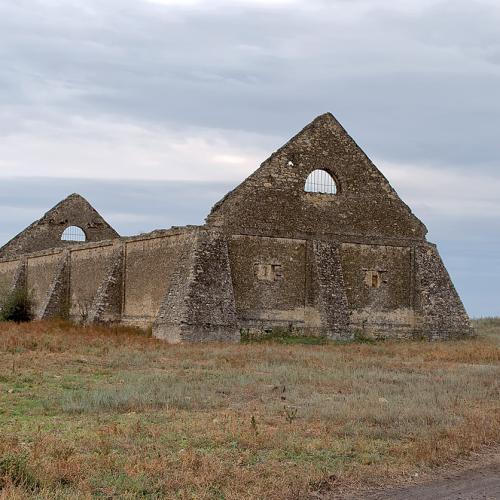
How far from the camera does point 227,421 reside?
12.0m

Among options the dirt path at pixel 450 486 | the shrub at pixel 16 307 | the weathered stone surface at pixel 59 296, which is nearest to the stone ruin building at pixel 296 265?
the weathered stone surface at pixel 59 296

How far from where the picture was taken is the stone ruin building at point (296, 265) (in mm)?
28234

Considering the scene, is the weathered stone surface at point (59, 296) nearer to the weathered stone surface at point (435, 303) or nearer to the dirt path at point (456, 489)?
the weathered stone surface at point (435, 303)

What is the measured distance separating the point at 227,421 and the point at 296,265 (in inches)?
730

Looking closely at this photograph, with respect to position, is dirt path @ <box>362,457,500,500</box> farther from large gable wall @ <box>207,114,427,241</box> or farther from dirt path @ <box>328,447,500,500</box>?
large gable wall @ <box>207,114,427,241</box>

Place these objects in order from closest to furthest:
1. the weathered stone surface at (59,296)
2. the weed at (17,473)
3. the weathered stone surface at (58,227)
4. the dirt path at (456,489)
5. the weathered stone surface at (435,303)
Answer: the weed at (17,473)
the dirt path at (456,489)
the weathered stone surface at (435,303)
the weathered stone surface at (59,296)
the weathered stone surface at (58,227)

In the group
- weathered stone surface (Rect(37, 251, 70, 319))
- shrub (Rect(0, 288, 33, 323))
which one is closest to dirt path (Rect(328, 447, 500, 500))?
weathered stone surface (Rect(37, 251, 70, 319))

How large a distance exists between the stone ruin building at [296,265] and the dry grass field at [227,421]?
6.31 metres

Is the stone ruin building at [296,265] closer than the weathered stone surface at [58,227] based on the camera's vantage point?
Yes

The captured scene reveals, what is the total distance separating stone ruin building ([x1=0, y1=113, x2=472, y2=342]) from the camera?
2823 cm

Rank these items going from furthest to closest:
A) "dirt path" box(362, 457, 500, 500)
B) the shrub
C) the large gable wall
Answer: the shrub → the large gable wall → "dirt path" box(362, 457, 500, 500)

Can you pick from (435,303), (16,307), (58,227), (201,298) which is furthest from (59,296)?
(435,303)

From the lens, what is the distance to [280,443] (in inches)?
416

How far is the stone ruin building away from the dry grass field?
6.31 m
